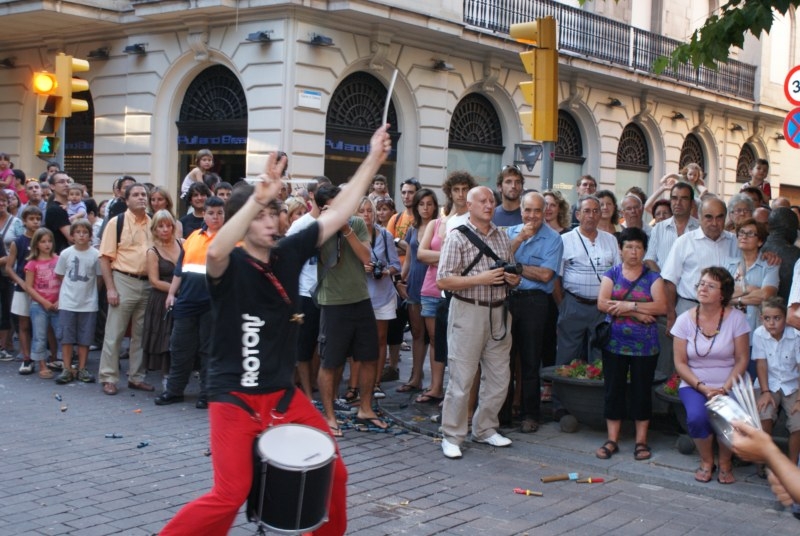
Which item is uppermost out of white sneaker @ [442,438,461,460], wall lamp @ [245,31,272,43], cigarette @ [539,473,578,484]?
wall lamp @ [245,31,272,43]

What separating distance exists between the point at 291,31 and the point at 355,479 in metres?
13.2

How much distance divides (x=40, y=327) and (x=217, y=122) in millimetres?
10161

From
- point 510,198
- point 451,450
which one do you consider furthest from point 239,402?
point 510,198

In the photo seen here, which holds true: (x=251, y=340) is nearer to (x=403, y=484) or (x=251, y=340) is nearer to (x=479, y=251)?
(x=403, y=484)

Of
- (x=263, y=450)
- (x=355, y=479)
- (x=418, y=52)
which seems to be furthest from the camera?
(x=418, y=52)

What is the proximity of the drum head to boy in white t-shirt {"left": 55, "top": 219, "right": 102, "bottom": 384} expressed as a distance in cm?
673

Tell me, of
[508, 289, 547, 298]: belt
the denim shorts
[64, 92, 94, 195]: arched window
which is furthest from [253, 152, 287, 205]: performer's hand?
[64, 92, 94, 195]: arched window

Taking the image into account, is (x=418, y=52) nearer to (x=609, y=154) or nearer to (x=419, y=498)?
(x=609, y=154)

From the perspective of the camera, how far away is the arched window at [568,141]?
26.2 metres

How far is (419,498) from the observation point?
6699 mm

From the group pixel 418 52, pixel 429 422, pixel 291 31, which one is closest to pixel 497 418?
pixel 429 422

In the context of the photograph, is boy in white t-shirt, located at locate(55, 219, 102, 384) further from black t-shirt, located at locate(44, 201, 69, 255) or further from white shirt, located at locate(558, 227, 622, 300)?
white shirt, located at locate(558, 227, 622, 300)

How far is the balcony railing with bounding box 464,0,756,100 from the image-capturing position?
22625mm

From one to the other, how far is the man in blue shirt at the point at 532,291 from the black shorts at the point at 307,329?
1.92 metres
